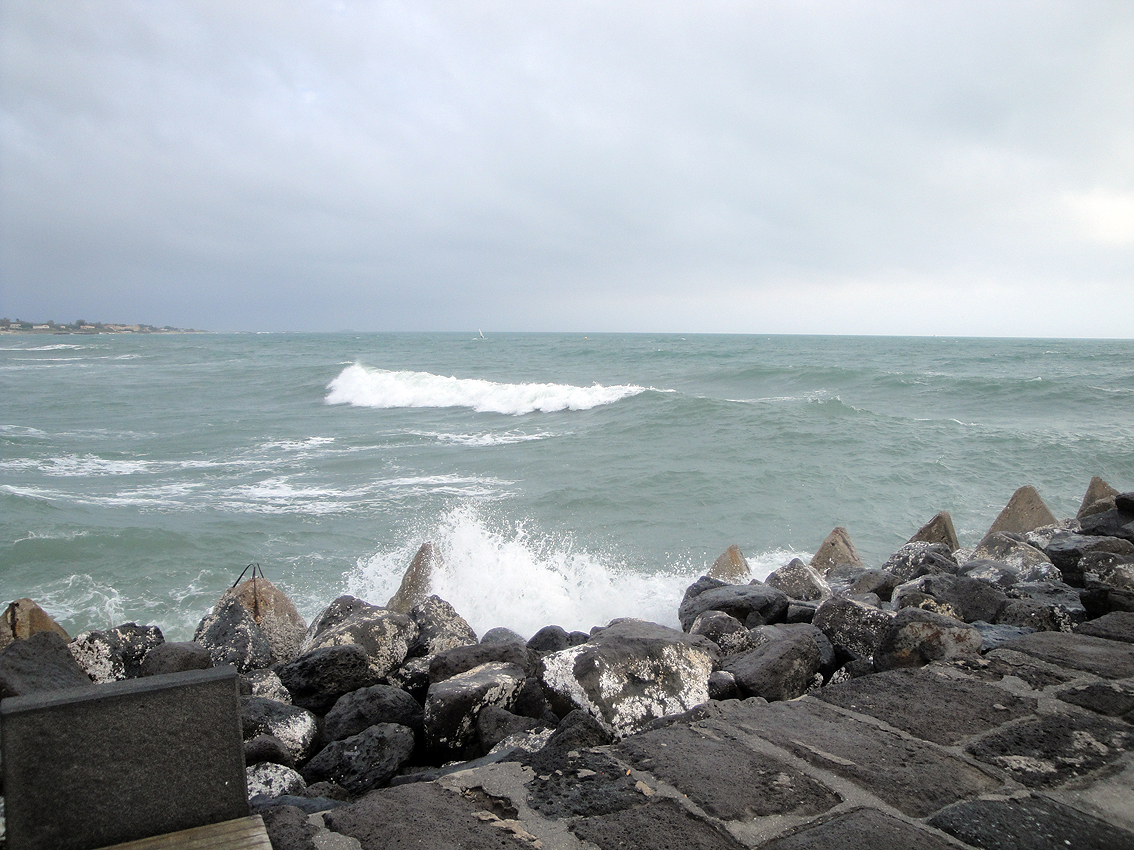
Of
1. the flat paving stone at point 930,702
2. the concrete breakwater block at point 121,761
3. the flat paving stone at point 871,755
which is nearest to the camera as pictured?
the concrete breakwater block at point 121,761

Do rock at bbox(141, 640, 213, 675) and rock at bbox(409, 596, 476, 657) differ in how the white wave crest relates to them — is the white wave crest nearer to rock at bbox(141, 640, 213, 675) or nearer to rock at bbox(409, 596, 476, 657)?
rock at bbox(409, 596, 476, 657)

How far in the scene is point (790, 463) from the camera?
1435 cm

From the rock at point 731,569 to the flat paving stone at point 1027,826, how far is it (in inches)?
220

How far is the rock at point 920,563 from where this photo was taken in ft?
20.6

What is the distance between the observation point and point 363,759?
335 centimetres

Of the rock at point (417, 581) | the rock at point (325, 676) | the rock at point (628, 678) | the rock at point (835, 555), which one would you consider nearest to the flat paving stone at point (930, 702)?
the rock at point (628, 678)

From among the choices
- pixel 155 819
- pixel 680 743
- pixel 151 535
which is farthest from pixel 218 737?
pixel 151 535

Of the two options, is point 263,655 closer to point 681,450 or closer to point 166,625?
point 166,625

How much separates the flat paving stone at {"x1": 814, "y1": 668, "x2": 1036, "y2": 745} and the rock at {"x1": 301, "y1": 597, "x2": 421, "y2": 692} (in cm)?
289

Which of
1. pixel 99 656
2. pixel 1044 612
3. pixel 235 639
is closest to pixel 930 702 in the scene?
pixel 1044 612

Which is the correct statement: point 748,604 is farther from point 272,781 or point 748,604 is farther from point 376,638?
point 272,781

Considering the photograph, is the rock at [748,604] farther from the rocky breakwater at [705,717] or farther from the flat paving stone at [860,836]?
the flat paving stone at [860,836]

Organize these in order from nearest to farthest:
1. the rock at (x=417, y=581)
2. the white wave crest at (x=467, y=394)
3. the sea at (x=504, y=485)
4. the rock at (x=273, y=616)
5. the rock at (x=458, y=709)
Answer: the rock at (x=458, y=709)
the rock at (x=273, y=616)
the rock at (x=417, y=581)
the sea at (x=504, y=485)
the white wave crest at (x=467, y=394)

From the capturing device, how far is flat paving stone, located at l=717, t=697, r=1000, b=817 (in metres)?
2.10
